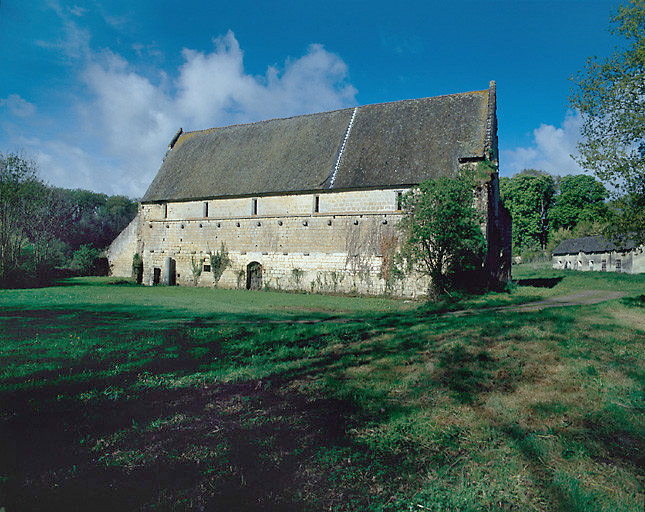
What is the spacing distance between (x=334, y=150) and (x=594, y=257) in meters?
39.4

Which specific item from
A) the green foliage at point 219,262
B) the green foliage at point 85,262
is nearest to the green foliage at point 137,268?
the green foliage at point 219,262

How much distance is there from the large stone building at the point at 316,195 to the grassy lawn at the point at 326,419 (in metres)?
11.7

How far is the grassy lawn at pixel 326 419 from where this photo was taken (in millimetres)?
3098

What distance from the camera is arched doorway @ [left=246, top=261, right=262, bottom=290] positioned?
22.8m

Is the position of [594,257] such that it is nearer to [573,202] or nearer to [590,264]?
[590,264]

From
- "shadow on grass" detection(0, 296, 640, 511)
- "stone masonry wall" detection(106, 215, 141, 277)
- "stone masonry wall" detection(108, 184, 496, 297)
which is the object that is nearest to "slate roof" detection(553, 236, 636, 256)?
"stone masonry wall" detection(108, 184, 496, 297)

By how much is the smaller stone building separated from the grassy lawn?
38.2 m

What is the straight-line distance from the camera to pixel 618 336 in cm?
757

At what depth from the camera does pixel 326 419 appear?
178 inches

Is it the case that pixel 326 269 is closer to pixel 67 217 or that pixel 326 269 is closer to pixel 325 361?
pixel 325 361

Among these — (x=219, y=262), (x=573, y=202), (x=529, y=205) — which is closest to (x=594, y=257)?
(x=529, y=205)

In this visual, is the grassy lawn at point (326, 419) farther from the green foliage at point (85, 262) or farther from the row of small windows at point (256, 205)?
the green foliage at point (85, 262)

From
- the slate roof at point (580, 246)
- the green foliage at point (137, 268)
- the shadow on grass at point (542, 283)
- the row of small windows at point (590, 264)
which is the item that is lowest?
the shadow on grass at point (542, 283)

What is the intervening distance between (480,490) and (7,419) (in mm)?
5101
